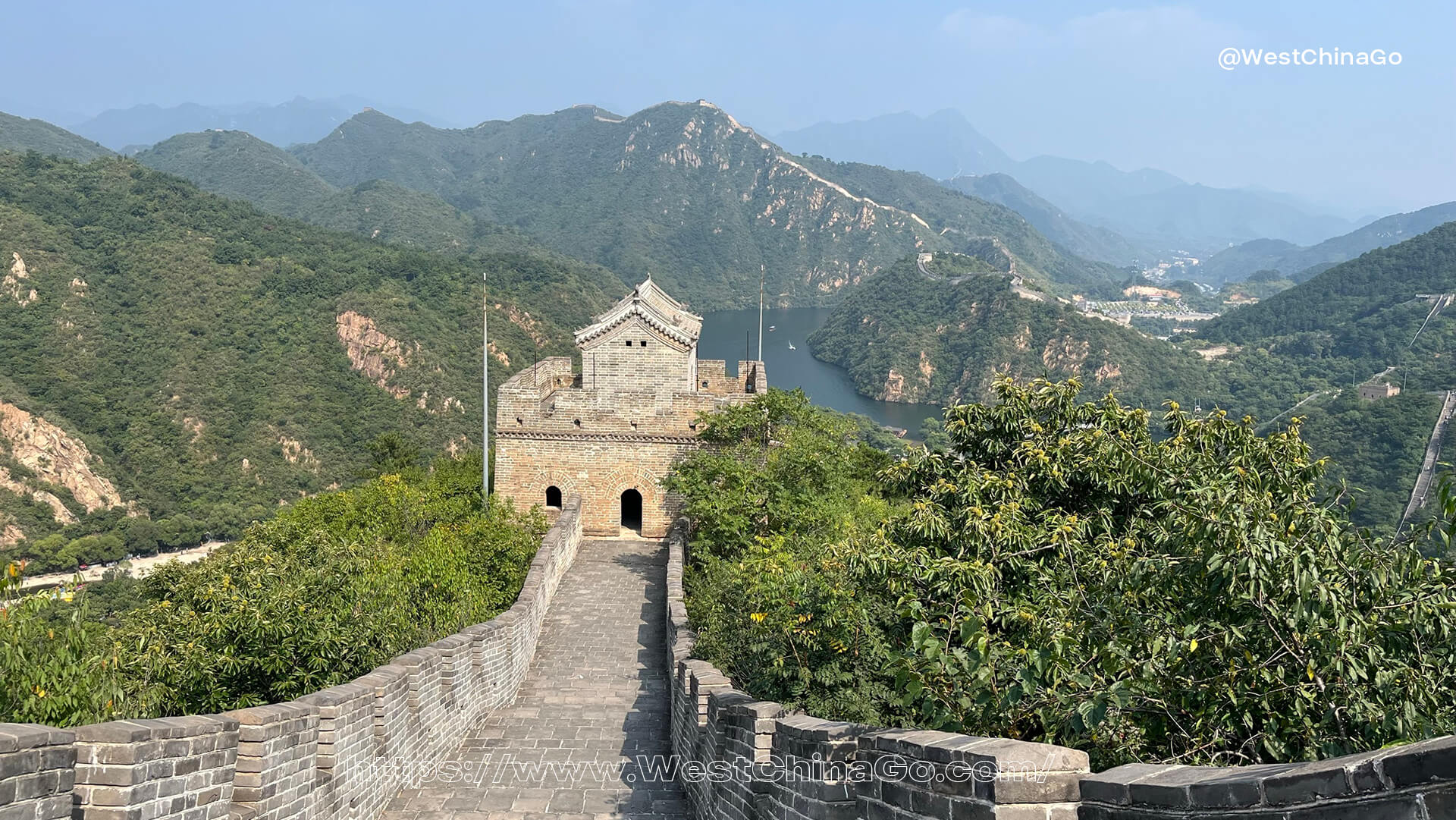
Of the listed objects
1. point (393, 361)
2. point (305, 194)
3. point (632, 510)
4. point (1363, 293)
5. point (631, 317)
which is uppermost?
point (305, 194)

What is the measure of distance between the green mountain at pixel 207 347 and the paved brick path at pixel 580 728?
36471mm

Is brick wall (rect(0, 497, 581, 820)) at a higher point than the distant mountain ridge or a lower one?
lower

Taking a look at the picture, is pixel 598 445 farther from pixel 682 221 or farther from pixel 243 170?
pixel 682 221

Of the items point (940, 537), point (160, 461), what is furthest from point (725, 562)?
point (160, 461)

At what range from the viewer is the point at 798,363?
364 feet

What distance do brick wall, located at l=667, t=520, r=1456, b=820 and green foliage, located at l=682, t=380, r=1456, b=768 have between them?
622 millimetres

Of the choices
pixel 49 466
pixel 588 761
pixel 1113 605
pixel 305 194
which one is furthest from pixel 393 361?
pixel 305 194

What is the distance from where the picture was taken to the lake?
90000mm

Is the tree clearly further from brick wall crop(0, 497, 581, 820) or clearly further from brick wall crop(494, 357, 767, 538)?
brick wall crop(494, 357, 767, 538)

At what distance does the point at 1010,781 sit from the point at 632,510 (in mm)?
18944

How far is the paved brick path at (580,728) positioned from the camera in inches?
337

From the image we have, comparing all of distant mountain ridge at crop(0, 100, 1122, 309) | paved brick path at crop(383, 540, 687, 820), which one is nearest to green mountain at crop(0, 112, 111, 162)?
distant mountain ridge at crop(0, 100, 1122, 309)

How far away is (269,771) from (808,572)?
16.5 ft

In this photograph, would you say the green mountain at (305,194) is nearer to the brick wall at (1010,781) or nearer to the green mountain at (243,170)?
the green mountain at (243,170)
